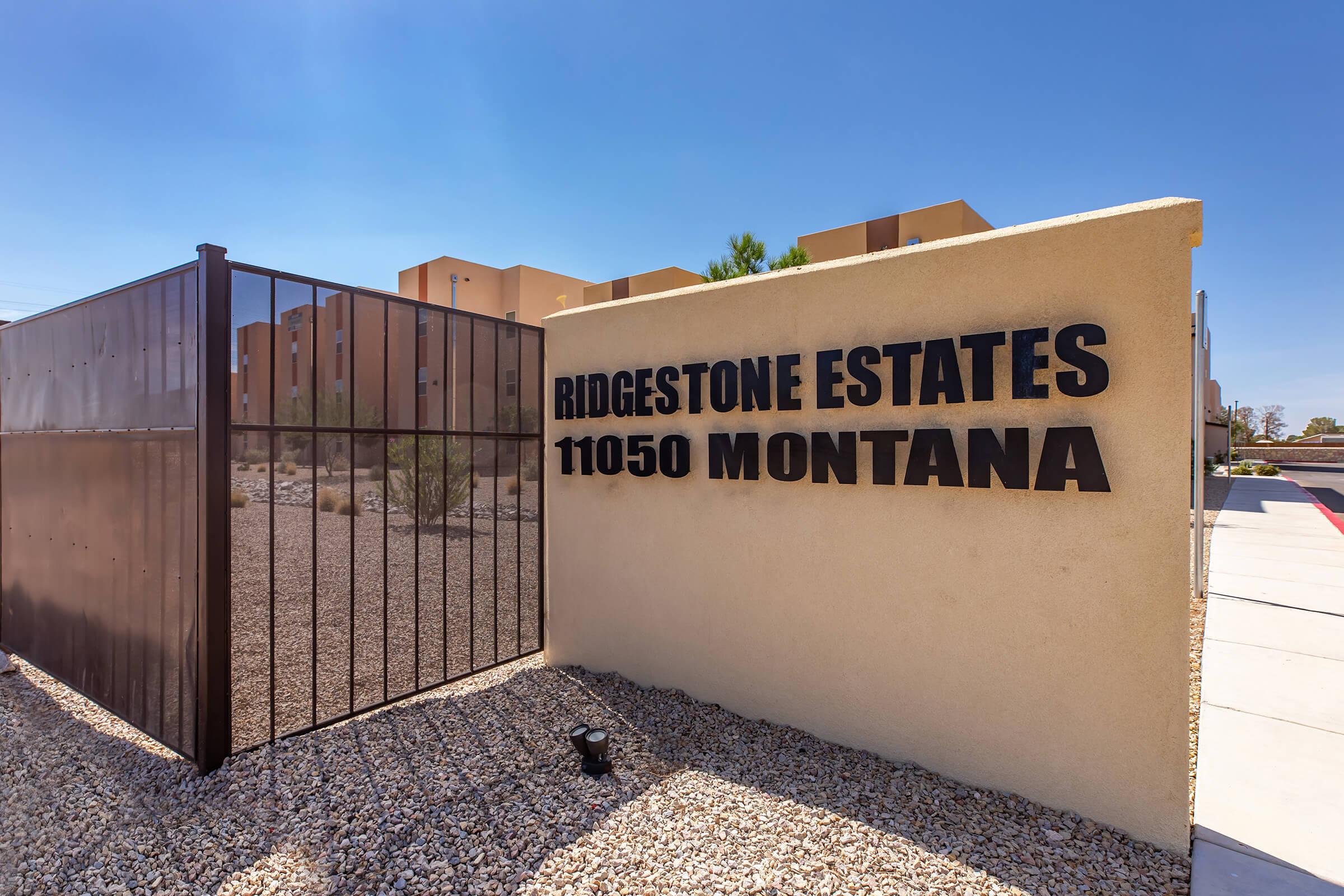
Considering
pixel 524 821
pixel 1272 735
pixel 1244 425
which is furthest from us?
pixel 1244 425

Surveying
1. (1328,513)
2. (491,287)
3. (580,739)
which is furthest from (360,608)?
(491,287)

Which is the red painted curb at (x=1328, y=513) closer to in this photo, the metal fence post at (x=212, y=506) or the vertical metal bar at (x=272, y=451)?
the vertical metal bar at (x=272, y=451)

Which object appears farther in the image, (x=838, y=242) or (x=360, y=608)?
(x=838, y=242)

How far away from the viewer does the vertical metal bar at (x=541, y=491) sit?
18.6ft

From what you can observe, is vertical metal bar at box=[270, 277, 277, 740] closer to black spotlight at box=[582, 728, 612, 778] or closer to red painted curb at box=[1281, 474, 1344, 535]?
black spotlight at box=[582, 728, 612, 778]

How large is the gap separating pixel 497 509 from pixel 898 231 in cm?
2054

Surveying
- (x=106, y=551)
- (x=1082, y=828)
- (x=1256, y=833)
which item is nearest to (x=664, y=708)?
(x=1082, y=828)

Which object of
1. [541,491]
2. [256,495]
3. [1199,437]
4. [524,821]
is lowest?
[524,821]

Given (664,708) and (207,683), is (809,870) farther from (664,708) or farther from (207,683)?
(207,683)

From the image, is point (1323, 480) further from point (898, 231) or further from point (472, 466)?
point (472, 466)

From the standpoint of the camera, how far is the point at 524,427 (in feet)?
18.3

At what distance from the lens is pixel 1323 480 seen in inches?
1126

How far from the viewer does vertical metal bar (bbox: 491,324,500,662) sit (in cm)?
525

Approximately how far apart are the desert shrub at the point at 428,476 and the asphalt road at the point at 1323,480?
76.8ft
